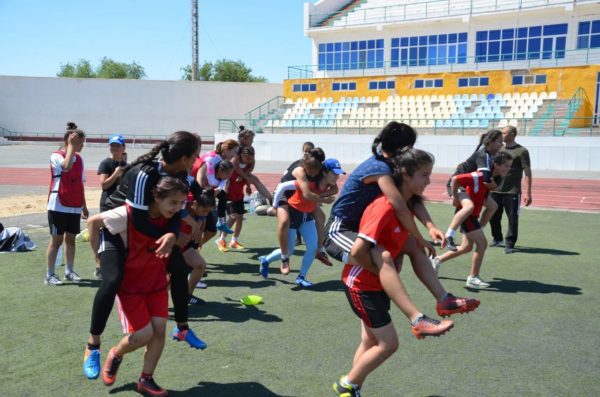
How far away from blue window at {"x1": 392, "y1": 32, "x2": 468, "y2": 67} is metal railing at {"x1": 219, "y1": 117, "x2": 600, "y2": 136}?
317 inches

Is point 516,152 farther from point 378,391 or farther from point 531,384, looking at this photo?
point 378,391

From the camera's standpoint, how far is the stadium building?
30906 millimetres

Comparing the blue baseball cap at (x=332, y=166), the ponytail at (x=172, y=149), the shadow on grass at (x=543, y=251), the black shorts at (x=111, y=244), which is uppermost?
the ponytail at (x=172, y=149)

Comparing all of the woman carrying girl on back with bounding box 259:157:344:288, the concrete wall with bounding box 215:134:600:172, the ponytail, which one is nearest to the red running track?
the concrete wall with bounding box 215:134:600:172

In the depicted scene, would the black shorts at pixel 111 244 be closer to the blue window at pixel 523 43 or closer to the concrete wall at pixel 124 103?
the blue window at pixel 523 43

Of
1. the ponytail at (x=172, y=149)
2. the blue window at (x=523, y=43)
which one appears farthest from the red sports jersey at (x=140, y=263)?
the blue window at (x=523, y=43)

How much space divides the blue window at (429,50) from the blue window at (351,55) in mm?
632

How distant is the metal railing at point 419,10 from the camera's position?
119ft

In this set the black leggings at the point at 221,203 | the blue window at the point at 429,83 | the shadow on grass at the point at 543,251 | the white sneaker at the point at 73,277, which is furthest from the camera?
the blue window at the point at 429,83

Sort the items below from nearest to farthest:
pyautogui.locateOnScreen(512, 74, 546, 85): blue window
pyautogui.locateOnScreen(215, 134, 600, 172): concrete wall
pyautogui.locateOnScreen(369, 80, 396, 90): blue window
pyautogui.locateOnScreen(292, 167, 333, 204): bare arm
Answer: pyautogui.locateOnScreen(292, 167, 333, 204): bare arm
pyautogui.locateOnScreen(215, 134, 600, 172): concrete wall
pyautogui.locateOnScreen(512, 74, 546, 85): blue window
pyautogui.locateOnScreen(369, 80, 396, 90): blue window

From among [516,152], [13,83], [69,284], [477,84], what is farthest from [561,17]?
[13,83]

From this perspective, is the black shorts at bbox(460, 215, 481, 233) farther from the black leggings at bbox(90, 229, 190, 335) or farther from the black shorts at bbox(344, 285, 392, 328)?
the black leggings at bbox(90, 229, 190, 335)

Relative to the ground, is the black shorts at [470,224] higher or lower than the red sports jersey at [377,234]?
lower

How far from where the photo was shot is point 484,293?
645 cm
